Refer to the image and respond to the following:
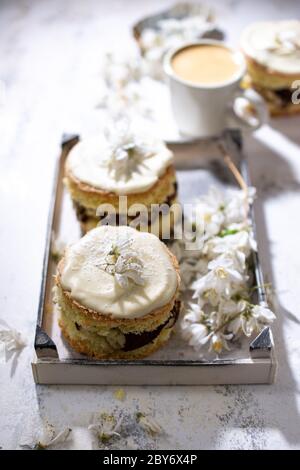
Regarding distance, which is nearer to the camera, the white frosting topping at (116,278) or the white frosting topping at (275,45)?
the white frosting topping at (116,278)

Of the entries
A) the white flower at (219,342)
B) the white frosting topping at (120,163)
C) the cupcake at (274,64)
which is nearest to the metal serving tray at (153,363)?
the white flower at (219,342)

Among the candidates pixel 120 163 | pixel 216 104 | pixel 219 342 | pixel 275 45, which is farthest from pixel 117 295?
pixel 275 45

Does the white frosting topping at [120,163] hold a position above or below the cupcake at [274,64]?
above

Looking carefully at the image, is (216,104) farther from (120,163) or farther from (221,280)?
(221,280)

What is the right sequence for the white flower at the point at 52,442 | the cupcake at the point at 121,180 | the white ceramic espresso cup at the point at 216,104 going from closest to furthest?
1. the white flower at the point at 52,442
2. the cupcake at the point at 121,180
3. the white ceramic espresso cup at the point at 216,104

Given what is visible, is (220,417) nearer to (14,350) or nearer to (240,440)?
(240,440)

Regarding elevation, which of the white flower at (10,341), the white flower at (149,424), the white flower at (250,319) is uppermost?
the white flower at (250,319)

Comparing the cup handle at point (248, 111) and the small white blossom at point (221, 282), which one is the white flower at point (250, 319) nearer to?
the small white blossom at point (221, 282)
